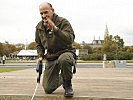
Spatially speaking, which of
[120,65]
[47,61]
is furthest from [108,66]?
[47,61]

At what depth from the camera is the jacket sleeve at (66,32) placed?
5262mm

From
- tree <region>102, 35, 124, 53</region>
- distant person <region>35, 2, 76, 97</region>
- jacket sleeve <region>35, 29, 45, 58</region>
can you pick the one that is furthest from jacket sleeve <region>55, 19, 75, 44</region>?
tree <region>102, 35, 124, 53</region>

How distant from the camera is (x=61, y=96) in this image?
18.3 ft

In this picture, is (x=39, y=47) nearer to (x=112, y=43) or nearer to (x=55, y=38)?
(x=55, y=38)

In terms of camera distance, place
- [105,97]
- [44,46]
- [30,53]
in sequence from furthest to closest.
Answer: [30,53] → [44,46] → [105,97]

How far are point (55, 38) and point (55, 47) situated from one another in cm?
25

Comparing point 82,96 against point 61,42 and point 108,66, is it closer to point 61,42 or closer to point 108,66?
point 61,42

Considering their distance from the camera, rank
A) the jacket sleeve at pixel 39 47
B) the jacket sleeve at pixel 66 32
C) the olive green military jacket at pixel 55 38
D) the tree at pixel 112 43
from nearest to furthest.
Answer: the jacket sleeve at pixel 66 32 < the olive green military jacket at pixel 55 38 < the jacket sleeve at pixel 39 47 < the tree at pixel 112 43

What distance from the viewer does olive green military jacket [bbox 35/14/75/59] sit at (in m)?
5.43

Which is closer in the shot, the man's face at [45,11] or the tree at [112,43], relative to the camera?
the man's face at [45,11]

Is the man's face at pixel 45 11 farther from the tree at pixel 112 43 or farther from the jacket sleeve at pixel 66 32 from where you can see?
the tree at pixel 112 43

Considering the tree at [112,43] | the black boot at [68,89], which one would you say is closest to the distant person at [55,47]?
the black boot at [68,89]

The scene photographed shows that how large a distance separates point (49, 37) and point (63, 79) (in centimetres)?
77

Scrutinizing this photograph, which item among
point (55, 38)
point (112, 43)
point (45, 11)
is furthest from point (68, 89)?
point (112, 43)
